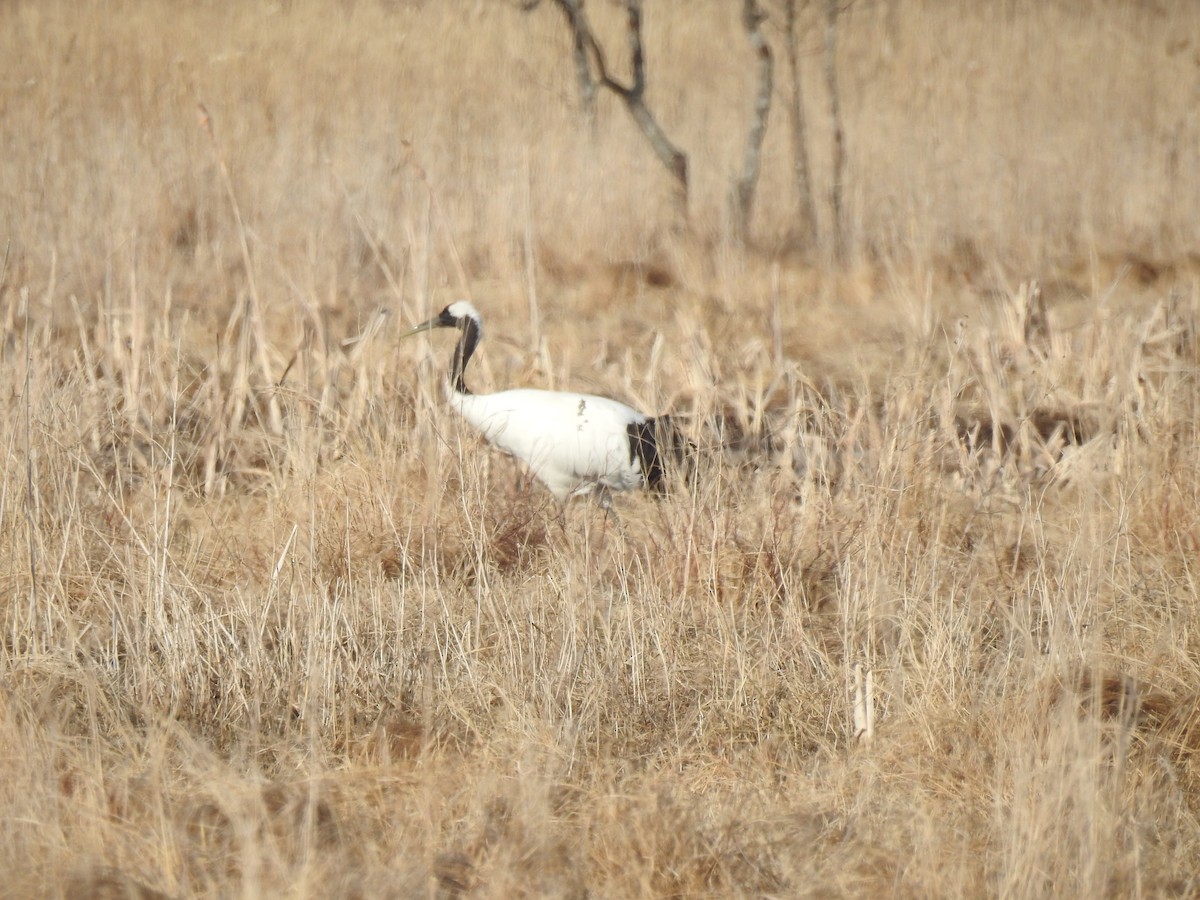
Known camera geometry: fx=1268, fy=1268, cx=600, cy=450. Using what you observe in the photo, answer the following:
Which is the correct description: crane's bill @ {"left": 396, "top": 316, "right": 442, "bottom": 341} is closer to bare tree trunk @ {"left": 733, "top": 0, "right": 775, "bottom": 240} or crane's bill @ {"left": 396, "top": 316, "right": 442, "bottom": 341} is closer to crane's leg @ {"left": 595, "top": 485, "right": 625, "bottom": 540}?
crane's leg @ {"left": 595, "top": 485, "right": 625, "bottom": 540}

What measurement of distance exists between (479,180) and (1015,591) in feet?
16.6

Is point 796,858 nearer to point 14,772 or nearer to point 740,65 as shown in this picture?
point 14,772

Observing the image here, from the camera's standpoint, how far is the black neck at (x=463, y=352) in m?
4.35

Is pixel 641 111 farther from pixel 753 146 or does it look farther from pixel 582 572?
pixel 582 572

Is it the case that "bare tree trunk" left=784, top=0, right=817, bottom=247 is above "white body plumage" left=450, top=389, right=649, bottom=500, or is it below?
above

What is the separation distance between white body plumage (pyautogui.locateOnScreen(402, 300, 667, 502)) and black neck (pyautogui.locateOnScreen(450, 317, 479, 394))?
11 mm

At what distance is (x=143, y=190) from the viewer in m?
6.86

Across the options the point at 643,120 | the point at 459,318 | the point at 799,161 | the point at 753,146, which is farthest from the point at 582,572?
the point at 799,161

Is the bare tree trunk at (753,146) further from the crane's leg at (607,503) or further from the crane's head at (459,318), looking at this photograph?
the crane's leg at (607,503)

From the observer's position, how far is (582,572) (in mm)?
2826

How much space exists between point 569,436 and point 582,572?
4.07 ft

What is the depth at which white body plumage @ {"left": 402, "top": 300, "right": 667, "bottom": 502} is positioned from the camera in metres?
4.05

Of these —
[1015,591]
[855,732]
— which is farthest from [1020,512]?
[855,732]

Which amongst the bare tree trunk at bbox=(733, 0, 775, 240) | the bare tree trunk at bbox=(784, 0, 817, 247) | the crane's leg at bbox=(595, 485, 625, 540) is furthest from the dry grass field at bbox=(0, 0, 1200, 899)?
the bare tree trunk at bbox=(784, 0, 817, 247)
